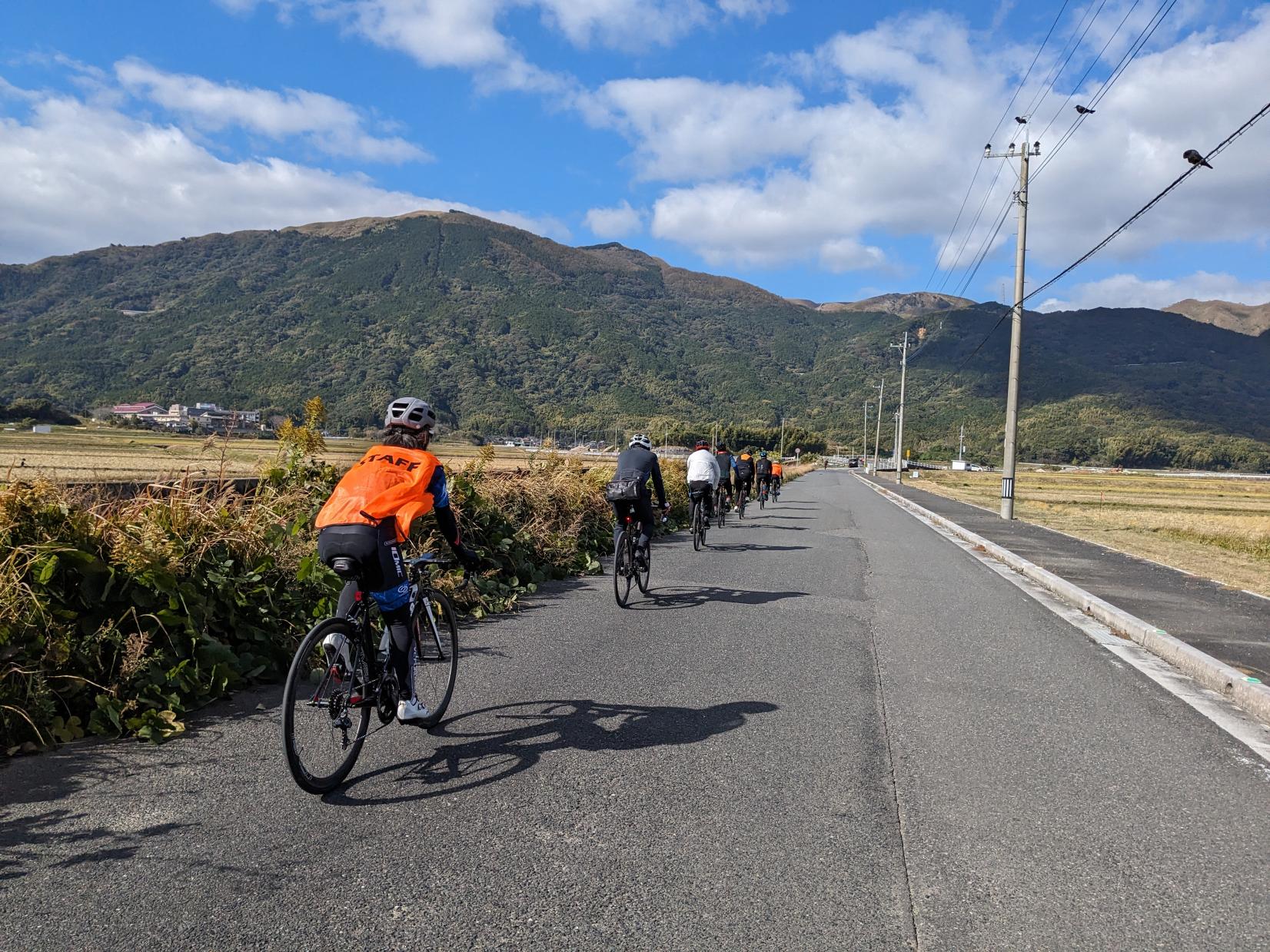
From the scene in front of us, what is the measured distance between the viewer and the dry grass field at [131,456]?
758cm

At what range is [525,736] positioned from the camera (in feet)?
15.9

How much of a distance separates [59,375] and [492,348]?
74.8 meters

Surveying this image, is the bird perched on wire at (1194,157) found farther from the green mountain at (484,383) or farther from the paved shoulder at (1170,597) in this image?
the green mountain at (484,383)

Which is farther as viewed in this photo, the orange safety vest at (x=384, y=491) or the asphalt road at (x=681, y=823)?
the orange safety vest at (x=384, y=491)

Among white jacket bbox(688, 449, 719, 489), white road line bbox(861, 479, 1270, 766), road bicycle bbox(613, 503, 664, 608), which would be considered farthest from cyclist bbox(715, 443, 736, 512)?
road bicycle bbox(613, 503, 664, 608)

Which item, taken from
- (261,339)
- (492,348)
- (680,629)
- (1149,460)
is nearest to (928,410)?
(1149,460)

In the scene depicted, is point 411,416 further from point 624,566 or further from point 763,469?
point 763,469

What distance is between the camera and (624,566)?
30.7 feet

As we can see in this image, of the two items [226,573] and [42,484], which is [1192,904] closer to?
[226,573]

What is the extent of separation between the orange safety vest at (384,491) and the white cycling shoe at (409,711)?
932 millimetres

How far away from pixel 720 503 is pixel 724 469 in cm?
76

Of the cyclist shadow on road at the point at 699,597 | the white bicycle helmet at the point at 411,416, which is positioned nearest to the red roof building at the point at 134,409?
the cyclist shadow on road at the point at 699,597

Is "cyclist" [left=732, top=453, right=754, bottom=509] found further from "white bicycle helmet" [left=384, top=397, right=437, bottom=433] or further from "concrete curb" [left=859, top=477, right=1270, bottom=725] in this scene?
"white bicycle helmet" [left=384, top=397, right=437, bottom=433]

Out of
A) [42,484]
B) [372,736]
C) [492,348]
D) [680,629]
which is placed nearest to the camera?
[372,736]
